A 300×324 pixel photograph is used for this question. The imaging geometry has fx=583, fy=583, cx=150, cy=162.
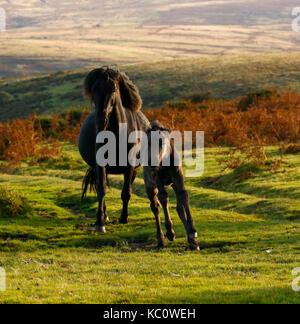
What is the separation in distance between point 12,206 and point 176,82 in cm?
6481

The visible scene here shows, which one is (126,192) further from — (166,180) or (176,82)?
(176,82)

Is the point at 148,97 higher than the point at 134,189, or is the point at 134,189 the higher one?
the point at 134,189

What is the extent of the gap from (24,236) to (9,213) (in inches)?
82.3

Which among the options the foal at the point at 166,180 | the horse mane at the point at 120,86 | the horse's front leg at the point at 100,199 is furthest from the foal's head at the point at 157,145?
the horse's front leg at the point at 100,199

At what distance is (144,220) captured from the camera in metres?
15.6

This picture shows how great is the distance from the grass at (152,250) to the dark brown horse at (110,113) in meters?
1.05

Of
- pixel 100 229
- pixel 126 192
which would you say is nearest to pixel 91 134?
pixel 126 192

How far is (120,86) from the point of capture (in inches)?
555

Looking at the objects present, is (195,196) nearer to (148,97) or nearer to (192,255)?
(192,255)

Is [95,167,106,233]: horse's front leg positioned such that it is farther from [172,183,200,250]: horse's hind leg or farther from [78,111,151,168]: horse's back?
[172,183,200,250]: horse's hind leg

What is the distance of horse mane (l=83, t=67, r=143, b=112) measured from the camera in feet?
43.6

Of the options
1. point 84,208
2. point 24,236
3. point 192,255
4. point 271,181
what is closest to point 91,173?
point 84,208

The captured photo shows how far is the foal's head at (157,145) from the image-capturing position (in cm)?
1113

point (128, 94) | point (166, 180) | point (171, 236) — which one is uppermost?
point (128, 94)
